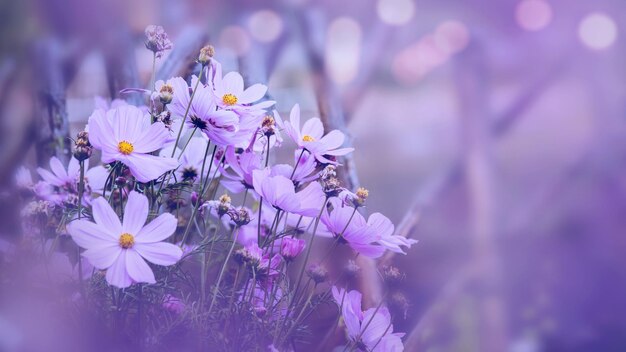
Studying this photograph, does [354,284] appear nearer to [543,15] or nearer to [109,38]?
[109,38]

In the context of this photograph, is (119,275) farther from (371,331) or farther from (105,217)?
(371,331)

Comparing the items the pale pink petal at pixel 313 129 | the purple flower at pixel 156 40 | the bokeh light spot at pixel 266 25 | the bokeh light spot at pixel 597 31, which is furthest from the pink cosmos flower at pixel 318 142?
the bokeh light spot at pixel 597 31

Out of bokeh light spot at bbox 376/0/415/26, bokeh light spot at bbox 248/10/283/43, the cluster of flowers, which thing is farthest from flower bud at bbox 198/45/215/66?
bokeh light spot at bbox 376/0/415/26

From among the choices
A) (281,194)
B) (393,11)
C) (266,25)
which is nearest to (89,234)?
(281,194)

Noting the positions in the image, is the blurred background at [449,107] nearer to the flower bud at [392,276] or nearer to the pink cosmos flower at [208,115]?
the flower bud at [392,276]

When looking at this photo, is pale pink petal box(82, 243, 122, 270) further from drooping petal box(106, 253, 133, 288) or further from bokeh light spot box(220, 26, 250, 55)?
bokeh light spot box(220, 26, 250, 55)

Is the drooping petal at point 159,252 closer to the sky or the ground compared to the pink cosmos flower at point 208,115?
closer to the ground
